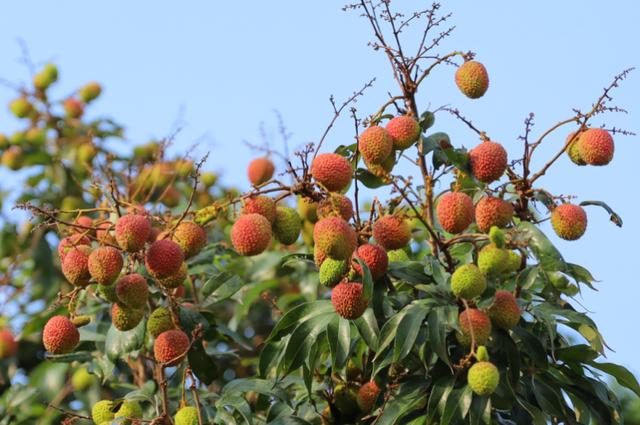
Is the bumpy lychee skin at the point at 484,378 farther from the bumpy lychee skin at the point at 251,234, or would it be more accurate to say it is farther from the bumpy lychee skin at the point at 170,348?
the bumpy lychee skin at the point at 170,348

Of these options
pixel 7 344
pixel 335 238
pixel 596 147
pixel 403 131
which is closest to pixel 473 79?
pixel 403 131

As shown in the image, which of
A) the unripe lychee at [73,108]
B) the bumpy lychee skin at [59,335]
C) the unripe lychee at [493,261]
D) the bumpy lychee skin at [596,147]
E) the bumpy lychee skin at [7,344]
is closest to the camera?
the unripe lychee at [493,261]

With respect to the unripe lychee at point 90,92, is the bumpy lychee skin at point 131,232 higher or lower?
lower

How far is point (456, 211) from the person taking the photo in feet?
9.39

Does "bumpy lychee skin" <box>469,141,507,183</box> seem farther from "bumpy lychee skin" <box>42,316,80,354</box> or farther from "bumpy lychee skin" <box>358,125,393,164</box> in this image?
"bumpy lychee skin" <box>42,316,80,354</box>

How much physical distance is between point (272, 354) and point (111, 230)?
1.89 ft

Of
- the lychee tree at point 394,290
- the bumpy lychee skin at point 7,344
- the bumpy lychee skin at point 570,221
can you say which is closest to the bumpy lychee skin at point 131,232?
the lychee tree at point 394,290

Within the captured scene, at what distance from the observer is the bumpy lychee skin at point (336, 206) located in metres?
2.77

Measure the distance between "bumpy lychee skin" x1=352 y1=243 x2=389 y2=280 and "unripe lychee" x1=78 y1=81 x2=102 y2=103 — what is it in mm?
3474

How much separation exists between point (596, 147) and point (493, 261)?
47 cm

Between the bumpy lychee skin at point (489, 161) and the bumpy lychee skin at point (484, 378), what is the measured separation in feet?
1.79

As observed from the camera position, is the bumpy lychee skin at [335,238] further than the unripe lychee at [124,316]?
No

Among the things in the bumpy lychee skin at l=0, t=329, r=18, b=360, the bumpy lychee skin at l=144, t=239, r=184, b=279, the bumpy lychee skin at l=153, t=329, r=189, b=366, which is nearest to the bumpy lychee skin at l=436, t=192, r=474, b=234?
the bumpy lychee skin at l=144, t=239, r=184, b=279

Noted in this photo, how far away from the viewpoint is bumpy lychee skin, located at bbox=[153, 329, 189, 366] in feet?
10.2
